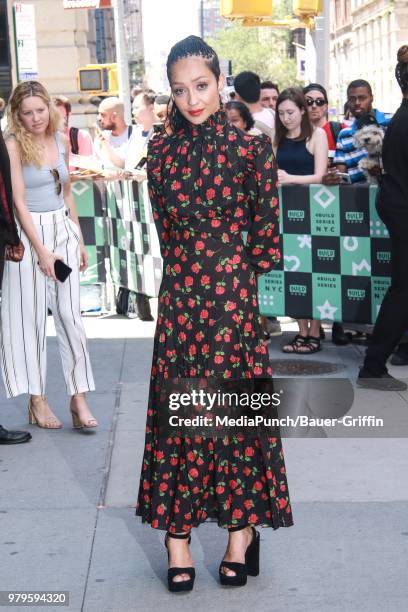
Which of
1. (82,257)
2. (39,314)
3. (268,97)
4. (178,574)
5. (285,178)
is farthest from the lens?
(268,97)

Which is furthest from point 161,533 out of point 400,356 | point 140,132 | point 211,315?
point 140,132

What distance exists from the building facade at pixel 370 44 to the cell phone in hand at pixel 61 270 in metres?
61.0

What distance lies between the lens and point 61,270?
6.38 meters

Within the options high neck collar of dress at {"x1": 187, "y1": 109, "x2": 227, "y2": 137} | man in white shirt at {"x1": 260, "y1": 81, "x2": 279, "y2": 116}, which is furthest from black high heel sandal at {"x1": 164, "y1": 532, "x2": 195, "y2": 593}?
man in white shirt at {"x1": 260, "y1": 81, "x2": 279, "y2": 116}

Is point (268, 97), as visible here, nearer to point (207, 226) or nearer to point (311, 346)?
point (311, 346)

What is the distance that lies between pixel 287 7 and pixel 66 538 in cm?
8778

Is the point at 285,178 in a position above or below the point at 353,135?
below

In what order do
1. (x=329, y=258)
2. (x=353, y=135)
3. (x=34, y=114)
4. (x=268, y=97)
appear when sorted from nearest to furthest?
(x=34, y=114) < (x=329, y=258) < (x=353, y=135) < (x=268, y=97)

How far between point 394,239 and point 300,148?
179 centimetres

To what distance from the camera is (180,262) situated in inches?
164

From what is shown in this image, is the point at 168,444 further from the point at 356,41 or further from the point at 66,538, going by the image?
the point at 356,41

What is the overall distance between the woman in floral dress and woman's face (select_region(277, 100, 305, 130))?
4.53m

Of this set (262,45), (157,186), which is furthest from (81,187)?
(262,45)

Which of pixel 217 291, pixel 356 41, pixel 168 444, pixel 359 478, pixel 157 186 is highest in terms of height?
pixel 356 41
